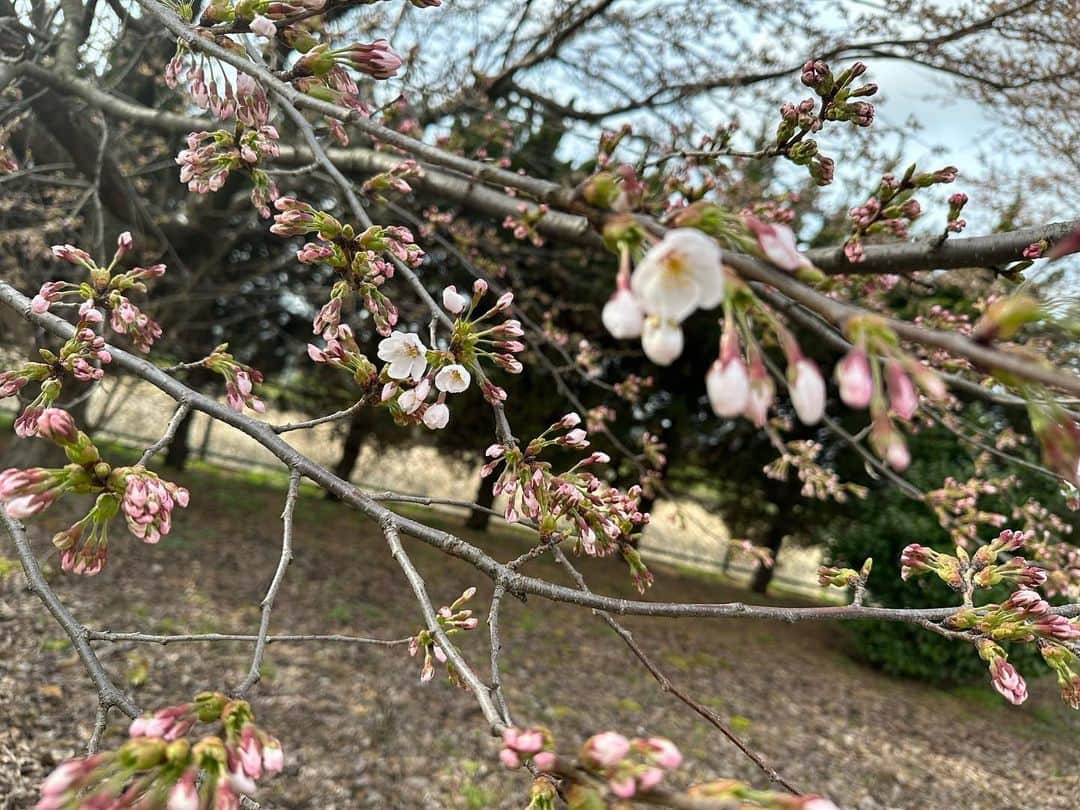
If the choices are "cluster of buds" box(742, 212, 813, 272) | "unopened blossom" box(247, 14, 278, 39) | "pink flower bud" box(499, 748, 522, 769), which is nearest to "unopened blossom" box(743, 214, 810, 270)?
"cluster of buds" box(742, 212, 813, 272)

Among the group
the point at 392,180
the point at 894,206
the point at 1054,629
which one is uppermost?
the point at 894,206

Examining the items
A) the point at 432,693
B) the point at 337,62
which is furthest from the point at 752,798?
the point at 432,693

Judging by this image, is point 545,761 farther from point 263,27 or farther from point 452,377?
point 263,27

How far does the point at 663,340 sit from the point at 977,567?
1289mm

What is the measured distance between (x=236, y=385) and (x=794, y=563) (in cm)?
1325

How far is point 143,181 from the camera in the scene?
701 centimetres

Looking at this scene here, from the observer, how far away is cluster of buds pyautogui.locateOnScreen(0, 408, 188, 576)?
101cm

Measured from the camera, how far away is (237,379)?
165cm

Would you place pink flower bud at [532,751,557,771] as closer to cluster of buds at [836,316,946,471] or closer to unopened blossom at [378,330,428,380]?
cluster of buds at [836,316,946,471]

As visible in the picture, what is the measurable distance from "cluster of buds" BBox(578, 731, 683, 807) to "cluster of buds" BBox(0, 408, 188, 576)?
2.19 ft

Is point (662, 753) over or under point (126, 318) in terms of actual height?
under

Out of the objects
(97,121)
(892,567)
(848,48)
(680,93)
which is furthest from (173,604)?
(892,567)

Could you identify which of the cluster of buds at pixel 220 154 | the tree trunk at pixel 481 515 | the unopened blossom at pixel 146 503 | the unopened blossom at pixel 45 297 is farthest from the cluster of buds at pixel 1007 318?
the tree trunk at pixel 481 515

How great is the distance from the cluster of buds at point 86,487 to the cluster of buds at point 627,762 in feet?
2.19
